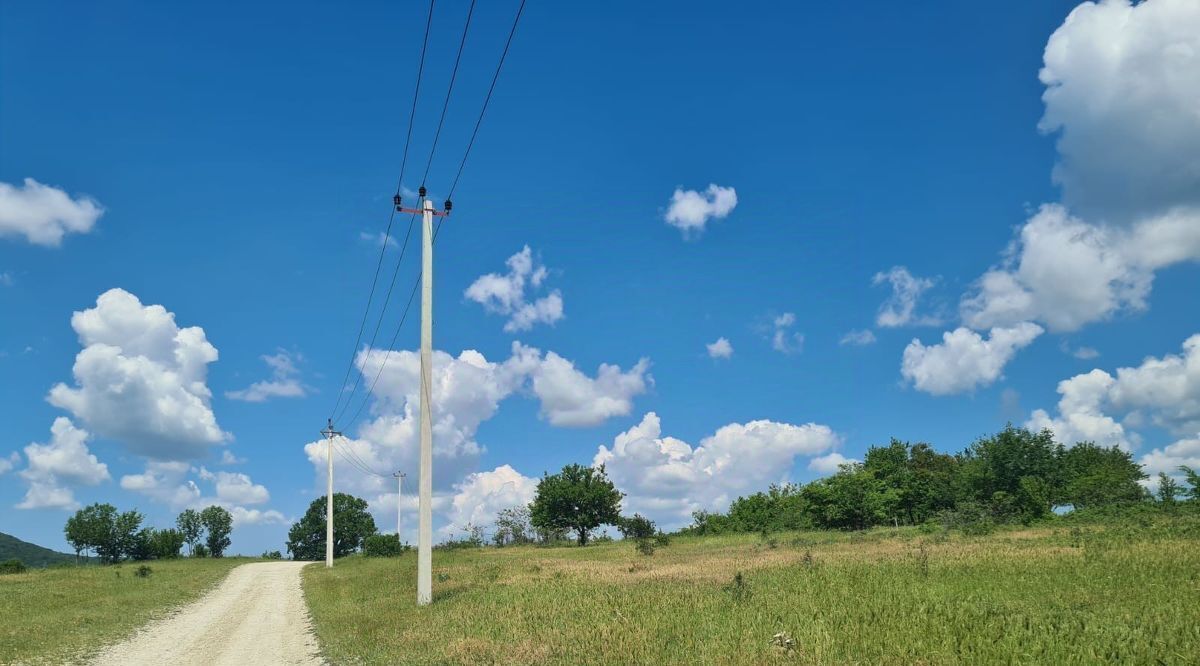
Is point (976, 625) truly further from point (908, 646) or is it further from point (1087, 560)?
point (1087, 560)

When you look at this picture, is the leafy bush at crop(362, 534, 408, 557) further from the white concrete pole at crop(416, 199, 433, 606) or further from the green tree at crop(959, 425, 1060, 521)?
the green tree at crop(959, 425, 1060, 521)

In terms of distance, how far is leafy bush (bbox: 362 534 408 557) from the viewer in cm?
5975

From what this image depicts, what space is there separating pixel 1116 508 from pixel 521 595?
128 feet

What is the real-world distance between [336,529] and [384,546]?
3098 inches

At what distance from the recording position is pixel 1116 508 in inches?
1585

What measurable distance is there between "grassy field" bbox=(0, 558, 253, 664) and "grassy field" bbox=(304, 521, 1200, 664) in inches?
240

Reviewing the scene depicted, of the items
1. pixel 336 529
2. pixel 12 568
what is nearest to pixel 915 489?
pixel 12 568

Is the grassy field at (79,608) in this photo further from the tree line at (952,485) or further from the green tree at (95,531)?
the green tree at (95,531)

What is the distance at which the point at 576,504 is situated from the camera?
83625mm

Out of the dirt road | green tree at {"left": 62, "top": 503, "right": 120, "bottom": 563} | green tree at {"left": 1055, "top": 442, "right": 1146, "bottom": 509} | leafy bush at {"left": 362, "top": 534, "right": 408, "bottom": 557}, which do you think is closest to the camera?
Answer: the dirt road

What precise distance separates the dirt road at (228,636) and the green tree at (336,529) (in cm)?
10599

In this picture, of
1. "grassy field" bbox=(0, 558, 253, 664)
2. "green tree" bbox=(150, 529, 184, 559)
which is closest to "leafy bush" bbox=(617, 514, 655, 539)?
"grassy field" bbox=(0, 558, 253, 664)

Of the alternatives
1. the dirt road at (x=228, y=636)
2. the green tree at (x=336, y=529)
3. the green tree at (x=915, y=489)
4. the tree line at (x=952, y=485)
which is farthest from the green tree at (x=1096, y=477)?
the green tree at (x=336, y=529)

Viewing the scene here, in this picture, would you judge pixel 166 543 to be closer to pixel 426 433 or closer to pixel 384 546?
pixel 384 546
